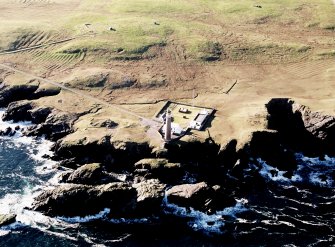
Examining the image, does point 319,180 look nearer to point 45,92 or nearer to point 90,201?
point 90,201

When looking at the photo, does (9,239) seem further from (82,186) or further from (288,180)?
(288,180)

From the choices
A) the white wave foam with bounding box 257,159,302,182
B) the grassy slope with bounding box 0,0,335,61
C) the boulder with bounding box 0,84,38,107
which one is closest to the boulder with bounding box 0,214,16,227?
the white wave foam with bounding box 257,159,302,182

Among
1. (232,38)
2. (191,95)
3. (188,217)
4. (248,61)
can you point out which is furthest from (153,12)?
(188,217)

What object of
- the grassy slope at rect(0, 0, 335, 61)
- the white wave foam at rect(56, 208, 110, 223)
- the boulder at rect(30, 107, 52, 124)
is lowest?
the white wave foam at rect(56, 208, 110, 223)

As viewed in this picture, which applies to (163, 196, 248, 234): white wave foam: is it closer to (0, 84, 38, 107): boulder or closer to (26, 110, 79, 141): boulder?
(26, 110, 79, 141): boulder

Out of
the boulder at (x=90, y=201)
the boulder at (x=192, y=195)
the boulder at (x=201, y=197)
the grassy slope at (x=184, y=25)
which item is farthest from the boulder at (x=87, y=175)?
the grassy slope at (x=184, y=25)

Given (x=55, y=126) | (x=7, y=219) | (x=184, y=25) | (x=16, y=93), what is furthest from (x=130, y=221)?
(x=184, y=25)
